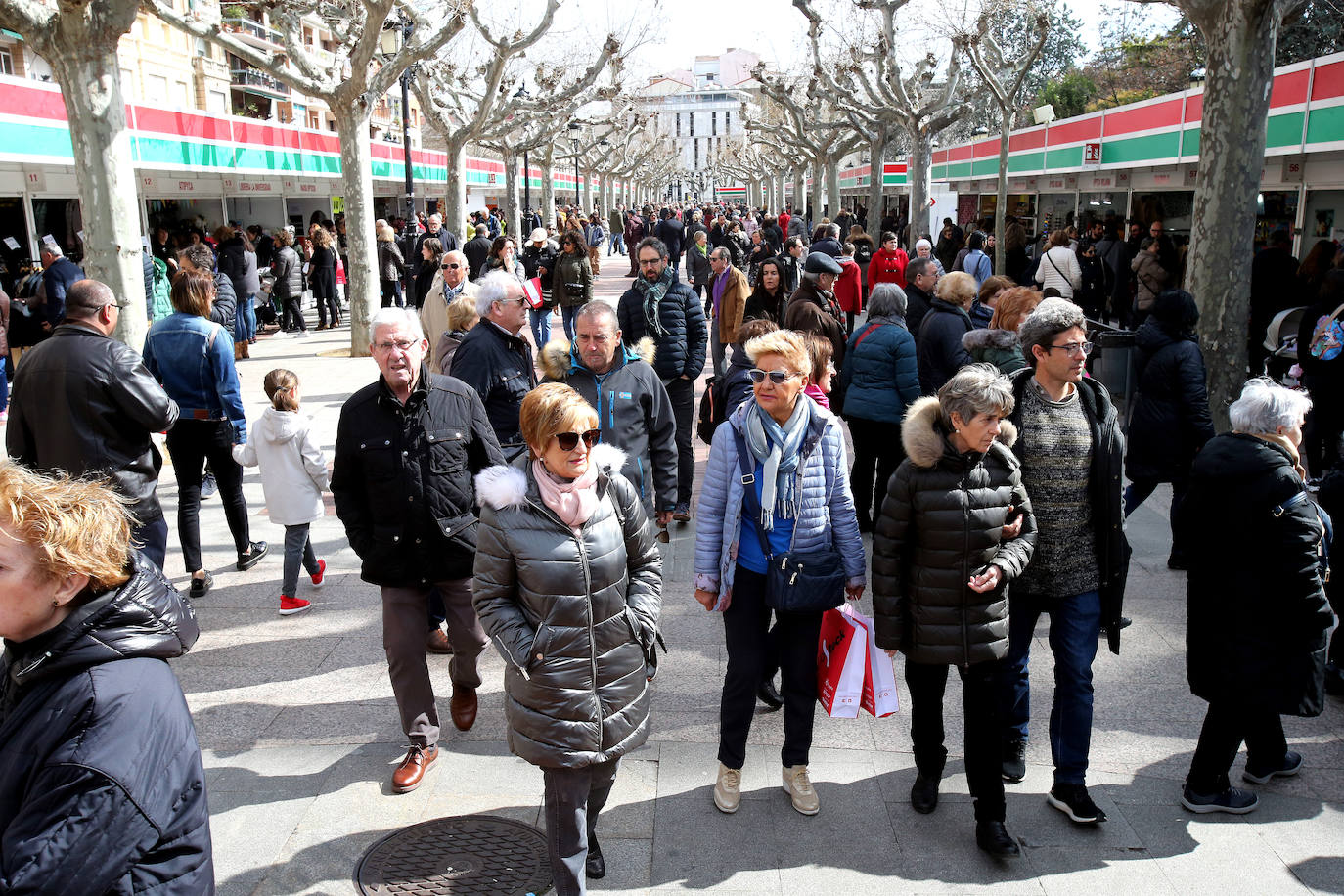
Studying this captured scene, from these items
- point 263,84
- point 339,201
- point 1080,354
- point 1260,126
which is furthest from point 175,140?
point 263,84

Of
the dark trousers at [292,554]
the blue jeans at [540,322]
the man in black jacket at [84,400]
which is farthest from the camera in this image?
the blue jeans at [540,322]

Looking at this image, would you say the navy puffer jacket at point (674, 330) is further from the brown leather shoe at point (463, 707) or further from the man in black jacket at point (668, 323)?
the brown leather shoe at point (463, 707)

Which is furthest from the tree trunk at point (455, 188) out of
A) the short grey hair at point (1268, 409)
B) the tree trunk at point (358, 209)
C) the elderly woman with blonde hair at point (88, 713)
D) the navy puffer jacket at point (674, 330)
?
the elderly woman with blonde hair at point (88, 713)

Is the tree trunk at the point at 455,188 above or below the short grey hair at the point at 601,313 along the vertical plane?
above

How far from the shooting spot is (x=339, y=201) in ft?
98.7

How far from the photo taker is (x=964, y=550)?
11.4ft

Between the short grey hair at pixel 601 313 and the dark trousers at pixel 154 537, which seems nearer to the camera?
the short grey hair at pixel 601 313

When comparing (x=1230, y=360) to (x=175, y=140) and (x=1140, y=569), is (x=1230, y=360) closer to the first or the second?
(x=1140, y=569)

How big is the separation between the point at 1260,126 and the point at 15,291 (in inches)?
588

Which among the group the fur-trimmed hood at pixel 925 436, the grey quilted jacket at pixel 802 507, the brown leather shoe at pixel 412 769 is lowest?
the brown leather shoe at pixel 412 769

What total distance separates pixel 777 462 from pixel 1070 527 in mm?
1126

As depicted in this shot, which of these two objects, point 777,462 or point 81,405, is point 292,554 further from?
point 777,462

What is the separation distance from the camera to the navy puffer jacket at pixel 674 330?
25.1 feet

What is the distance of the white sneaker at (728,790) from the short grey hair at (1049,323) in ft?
6.53
